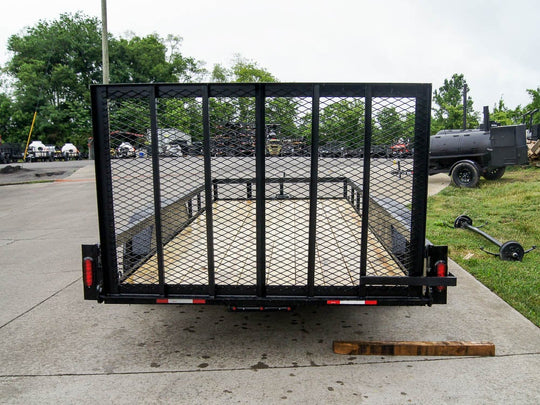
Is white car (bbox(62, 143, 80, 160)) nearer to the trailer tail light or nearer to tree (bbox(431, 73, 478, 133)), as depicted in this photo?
tree (bbox(431, 73, 478, 133))

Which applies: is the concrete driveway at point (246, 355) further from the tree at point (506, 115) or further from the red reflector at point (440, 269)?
the tree at point (506, 115)

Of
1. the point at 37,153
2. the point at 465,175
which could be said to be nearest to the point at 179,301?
the point at 465,175

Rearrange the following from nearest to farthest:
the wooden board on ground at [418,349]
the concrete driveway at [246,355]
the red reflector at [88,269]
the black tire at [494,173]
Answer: the concrete driveway at [246,355] < the red reflector at [88,269] < the wooden board on ground at [418,349] < the black tire at [494,173]

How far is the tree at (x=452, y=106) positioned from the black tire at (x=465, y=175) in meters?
29.5

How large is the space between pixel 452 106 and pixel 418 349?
47559 mm

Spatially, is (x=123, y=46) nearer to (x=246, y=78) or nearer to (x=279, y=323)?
(x=246, y=78)

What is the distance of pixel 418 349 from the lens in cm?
356

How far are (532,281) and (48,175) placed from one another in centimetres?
2291

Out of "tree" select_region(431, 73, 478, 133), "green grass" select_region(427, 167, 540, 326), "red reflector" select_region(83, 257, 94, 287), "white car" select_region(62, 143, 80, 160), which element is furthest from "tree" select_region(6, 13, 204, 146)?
"red reflector" select_region(83, 257, 94, 287)

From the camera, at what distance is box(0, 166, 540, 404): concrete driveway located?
304cm

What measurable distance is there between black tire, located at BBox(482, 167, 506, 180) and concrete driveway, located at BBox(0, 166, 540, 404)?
10.3m

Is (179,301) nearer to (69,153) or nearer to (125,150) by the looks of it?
(125,150)

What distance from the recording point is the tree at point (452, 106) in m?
44.1

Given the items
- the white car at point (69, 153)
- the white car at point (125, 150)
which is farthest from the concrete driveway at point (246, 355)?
the white car at point (69, 153)
